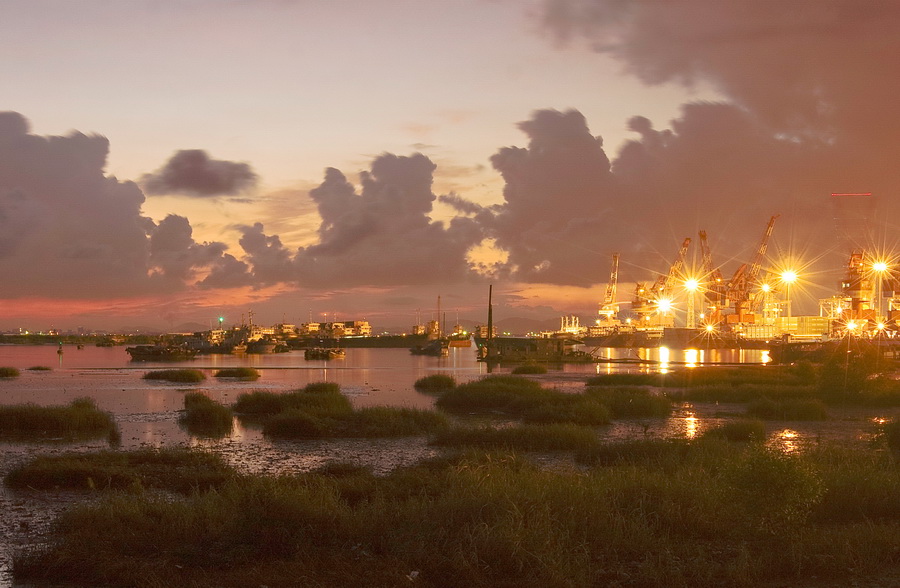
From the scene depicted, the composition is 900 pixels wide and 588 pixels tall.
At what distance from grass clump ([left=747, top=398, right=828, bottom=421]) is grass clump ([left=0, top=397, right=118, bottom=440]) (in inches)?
1033

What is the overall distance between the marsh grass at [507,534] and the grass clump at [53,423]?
17572mm

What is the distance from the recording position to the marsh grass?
1091cm

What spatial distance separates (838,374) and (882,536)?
110 feet

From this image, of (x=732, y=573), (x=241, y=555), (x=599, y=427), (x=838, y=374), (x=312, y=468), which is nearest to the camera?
(x=732, y=573)

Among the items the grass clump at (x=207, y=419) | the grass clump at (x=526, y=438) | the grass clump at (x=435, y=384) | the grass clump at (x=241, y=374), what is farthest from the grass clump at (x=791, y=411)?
the grass clump at (x=241, y=374)

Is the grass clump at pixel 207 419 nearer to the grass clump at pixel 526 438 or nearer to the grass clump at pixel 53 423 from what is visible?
the grass clump at pixel 53 423

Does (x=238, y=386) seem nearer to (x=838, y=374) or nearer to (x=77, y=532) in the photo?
(x=838, y=374)

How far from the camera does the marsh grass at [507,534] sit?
35.8 feet

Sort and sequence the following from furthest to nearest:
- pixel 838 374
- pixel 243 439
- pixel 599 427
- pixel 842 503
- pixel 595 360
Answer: pixel 595 360
pixel 838 374
pixel 599 427
pixel 243 439
pixel 842 503

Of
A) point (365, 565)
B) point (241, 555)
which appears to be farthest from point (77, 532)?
point (365, 565)

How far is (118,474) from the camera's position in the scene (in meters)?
18.6

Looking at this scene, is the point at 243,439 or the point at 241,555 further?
the point at 243,439

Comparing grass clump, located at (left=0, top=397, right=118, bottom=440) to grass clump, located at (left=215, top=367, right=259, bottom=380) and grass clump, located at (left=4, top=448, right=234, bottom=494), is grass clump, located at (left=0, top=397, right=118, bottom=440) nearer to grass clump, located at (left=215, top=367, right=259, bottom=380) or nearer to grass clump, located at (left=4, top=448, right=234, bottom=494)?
grass clump, located at (left=4, top=448, right=234, bottom=494)

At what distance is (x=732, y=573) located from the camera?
10891 mm
